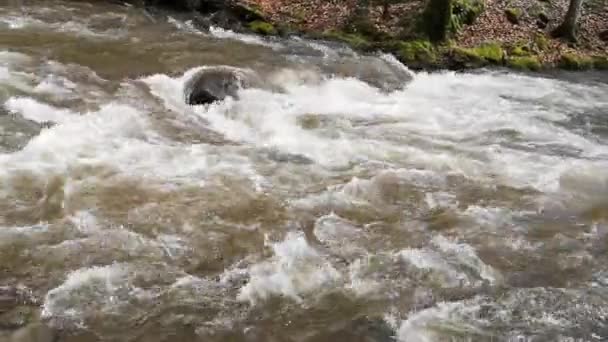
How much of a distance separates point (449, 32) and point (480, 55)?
2.96ft

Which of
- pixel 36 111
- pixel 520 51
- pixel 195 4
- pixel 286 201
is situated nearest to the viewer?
pixel 286 201

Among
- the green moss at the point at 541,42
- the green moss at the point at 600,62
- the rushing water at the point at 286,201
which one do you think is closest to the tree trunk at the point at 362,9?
the rushing water at the point at 286,201

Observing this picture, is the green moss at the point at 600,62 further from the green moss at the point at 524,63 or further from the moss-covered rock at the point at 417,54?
the moss-covered rock at the point at 417,54

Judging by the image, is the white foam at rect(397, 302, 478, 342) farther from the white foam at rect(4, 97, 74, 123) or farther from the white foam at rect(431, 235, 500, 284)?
the white foam at rect(4, 97, 74, 123)

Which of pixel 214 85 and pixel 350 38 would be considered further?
pixel 350 38

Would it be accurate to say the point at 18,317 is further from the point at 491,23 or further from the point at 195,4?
the point at 491,23

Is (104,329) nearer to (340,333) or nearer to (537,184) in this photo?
(340,333)

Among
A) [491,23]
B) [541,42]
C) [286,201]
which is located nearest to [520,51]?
[541,42]

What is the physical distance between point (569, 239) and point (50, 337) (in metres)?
6.07

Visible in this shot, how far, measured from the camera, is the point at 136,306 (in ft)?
21.0

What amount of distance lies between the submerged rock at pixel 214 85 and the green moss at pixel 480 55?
17.5ft

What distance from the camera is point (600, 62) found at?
1645 cm

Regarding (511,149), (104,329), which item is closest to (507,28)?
(511,149)

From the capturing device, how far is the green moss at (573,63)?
1608cm
